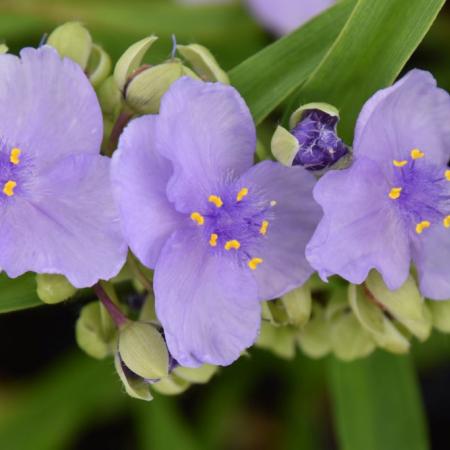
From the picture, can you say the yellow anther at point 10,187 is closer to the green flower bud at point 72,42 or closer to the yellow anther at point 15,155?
the yellow anther at point 15,155

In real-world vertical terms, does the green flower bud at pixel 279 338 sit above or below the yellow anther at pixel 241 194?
below

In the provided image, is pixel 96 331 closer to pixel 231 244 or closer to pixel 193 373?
pixel 193 373

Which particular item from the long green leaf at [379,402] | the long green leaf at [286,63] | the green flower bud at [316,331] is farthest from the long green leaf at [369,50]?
the long green leaf at [379,402]

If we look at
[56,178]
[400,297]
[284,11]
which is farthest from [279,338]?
[284,11]

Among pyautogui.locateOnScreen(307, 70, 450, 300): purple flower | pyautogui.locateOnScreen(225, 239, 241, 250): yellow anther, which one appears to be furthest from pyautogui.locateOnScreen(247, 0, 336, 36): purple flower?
pyautogui.locateOnScreen(225, 239, 241, 250): yellow anther

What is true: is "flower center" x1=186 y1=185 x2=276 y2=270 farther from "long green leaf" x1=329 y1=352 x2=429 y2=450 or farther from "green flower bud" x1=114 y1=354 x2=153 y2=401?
"long green leaf" x1=329 y1=352 x2=429 y2=450

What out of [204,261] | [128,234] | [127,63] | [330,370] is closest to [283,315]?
[204,261]
